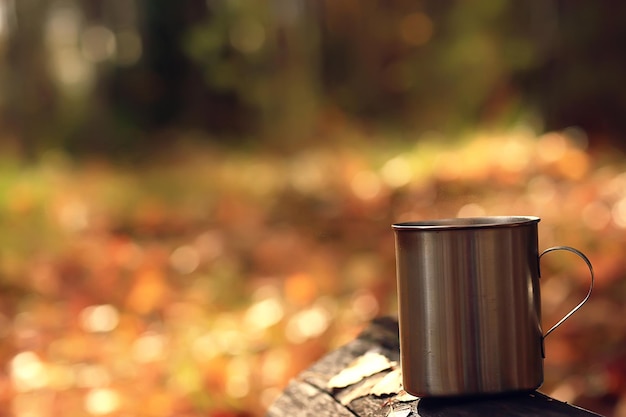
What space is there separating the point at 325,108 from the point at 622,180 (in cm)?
632

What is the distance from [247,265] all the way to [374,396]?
4218mm

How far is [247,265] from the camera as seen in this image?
19.1 feet

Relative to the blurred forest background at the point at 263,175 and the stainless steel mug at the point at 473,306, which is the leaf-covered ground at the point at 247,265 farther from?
the stainless steel mug at the point at 473,306

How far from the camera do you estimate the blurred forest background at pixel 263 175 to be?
149 inches

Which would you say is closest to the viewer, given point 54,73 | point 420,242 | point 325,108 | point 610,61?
point 420,242

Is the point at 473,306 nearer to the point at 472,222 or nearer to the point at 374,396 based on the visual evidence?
the point at 472,222

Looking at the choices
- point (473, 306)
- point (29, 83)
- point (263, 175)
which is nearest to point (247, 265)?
point (263, 175)

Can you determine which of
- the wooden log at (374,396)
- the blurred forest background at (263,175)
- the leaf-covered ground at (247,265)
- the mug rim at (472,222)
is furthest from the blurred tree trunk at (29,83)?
the mug rim at (472,222)

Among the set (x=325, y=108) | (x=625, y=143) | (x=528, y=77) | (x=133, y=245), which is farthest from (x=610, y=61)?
(x=325, y=108)

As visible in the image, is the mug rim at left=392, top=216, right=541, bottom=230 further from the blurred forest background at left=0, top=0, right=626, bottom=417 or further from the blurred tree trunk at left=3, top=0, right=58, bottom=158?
the blurred tree trunk at left=3, top=0, right=58, bottom=158

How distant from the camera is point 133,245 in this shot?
21.0ft

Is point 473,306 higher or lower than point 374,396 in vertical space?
higher

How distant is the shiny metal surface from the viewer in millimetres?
1380

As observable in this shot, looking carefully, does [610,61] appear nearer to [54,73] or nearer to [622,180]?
[622,180]
